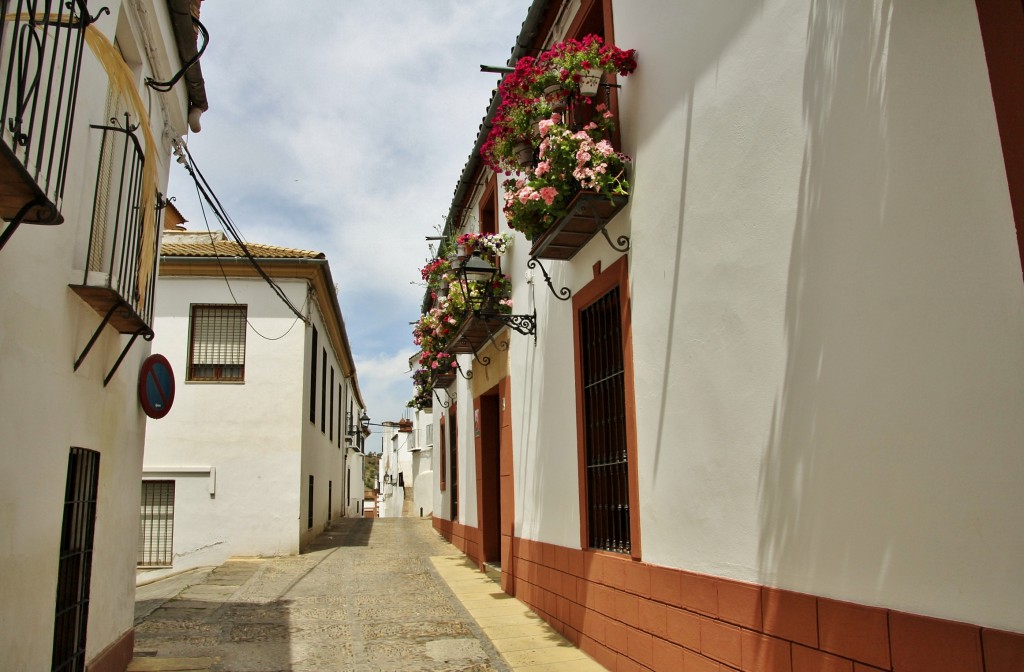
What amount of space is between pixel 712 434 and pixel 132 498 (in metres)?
4.58

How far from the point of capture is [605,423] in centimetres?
570

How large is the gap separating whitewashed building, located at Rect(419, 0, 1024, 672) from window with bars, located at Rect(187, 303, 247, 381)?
9.21 m

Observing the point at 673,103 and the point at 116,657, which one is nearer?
the point at 673,103

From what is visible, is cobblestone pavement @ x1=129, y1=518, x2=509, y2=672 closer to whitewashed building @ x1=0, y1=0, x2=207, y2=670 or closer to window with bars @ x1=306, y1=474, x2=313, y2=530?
whitewashed building @ x1=0, y1=0, x2=207, y2=670

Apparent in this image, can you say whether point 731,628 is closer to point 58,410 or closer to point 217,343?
point 58,410

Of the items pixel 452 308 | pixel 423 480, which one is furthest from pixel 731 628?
pixel 423 480

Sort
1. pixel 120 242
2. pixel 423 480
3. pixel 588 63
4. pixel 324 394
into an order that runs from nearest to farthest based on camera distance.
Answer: pixel 120 242 < pixel 588 63 < pixel 324 394 < pixel 423 480

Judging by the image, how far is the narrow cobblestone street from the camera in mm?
5996

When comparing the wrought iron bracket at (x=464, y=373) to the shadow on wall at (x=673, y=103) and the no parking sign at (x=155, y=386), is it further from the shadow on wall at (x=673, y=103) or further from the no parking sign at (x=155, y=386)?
the shadow on wall at (x=673, y=103)

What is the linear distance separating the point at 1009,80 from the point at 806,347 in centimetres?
128

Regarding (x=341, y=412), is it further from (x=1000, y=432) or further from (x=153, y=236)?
(x=1000, y=432)

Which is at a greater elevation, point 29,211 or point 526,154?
point 526,154

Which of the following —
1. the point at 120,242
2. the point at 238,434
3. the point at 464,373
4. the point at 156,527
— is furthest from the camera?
the point at 238,434

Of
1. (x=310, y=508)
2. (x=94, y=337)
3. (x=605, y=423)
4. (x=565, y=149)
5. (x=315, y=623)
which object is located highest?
(x=565, y=149)
